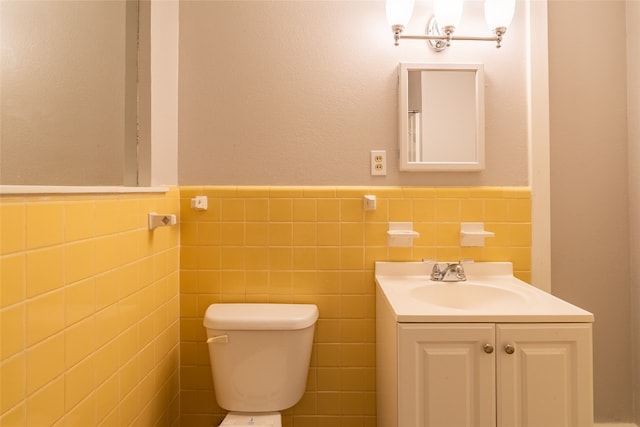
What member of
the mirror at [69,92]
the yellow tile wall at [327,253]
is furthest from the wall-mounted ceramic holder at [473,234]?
the mirror at [69,92]

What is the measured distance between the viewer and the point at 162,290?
1506 millimetres

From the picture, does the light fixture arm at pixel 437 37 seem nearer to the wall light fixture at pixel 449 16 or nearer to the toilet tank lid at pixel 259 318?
the wall light fixture at pixel 449 16

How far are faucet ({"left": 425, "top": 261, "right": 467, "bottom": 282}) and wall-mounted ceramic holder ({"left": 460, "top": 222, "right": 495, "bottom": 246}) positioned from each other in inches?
4.1

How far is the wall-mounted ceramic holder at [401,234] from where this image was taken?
5.20 feet

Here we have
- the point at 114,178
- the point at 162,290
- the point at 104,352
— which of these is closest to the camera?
the point at 104,352

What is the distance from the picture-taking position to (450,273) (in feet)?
5.17

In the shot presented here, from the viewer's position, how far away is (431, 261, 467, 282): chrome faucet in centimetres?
157

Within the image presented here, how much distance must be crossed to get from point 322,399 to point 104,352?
3.06 ft

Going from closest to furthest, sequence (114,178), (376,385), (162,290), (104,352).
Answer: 1. (104,352)
2. (114,178)
3. (162,290)
4. (376,385)

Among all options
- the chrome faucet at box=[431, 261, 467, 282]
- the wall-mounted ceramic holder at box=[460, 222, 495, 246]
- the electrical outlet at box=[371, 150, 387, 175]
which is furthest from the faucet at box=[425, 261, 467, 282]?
the electrical outlet at box=[371, 150, 387, 175]

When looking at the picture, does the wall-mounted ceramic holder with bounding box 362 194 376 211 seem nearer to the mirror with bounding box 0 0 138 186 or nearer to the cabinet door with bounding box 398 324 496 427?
the cabinet door with bounding box 398 324 496 427

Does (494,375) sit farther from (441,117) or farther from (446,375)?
(441,117)

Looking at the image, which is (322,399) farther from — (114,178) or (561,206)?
(561,206)

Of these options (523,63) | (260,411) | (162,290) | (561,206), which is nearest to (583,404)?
(561,206)
